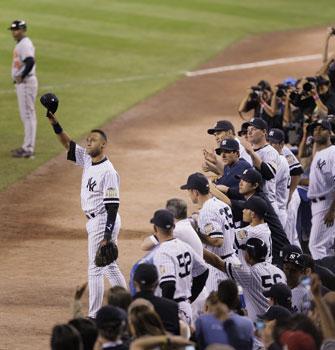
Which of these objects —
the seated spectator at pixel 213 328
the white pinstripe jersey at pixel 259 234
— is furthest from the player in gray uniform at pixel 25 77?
the seated spectator at pixel 213 328

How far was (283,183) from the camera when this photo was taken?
12.5 meters

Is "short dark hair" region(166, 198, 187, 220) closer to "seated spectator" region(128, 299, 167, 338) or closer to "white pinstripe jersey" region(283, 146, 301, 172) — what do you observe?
"seated spectator" region(128, 299, 167, 338)

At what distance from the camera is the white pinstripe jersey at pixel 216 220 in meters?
10.3

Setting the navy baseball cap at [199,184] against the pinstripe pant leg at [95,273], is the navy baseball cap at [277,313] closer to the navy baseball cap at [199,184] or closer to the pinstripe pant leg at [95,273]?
the navy baseball cap at [199,184]

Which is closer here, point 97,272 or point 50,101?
point 97,272

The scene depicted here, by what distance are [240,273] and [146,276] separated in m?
1.87

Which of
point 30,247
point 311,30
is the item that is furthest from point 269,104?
point 311,30

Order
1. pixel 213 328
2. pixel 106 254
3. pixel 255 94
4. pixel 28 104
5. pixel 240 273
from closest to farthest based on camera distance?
pixel 213 328, pixel 240 273, pixel 106 254, pixel 255 94, pixel 28 104

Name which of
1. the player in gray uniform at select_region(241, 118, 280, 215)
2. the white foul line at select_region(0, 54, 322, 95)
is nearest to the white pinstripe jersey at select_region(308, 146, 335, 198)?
the player in gray uniform at select_region(241, 118, 280, 215)

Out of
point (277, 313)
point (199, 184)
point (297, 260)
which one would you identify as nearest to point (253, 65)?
point (199, 184)

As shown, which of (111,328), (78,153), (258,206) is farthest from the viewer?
(78,153)

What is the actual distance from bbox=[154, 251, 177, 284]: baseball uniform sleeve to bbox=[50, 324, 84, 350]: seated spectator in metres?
2.04

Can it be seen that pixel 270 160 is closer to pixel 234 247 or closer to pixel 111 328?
pixel 234 247

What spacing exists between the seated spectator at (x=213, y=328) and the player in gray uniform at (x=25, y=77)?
8.53m
